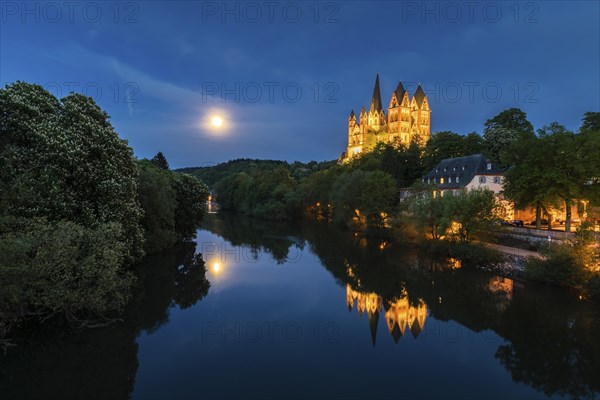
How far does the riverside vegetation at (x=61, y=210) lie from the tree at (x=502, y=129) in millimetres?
51018

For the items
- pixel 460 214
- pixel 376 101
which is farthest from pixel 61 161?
pixel 376 101

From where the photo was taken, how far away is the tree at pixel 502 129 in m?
56.7

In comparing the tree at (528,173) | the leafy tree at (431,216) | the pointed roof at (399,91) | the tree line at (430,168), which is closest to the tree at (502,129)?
the tree line at (430,168)

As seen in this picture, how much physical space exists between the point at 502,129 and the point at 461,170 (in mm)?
13064

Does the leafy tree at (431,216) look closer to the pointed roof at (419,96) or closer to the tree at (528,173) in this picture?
the tree at (528,173)

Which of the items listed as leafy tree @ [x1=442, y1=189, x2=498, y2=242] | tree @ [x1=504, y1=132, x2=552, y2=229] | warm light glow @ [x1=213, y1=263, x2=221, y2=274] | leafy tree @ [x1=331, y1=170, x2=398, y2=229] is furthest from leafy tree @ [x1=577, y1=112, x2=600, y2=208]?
warm light glow @ [x1=213, y1=263, x2=221, y2=274]

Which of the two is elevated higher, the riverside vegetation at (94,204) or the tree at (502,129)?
the tree at (502,129)

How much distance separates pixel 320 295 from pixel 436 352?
9.98 meters

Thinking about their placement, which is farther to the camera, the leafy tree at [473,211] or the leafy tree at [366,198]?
the leafy tree at [366,198]

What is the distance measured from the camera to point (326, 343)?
18406 millimetres

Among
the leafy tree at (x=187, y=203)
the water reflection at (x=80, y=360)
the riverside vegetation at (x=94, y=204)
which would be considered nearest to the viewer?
the water reflection at (x=80, y=360)

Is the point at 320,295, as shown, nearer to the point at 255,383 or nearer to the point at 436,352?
the point at 436,352

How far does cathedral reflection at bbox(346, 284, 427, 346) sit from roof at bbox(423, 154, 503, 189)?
29.1 m

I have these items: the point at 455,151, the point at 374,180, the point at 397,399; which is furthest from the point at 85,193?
the point at 455,151
